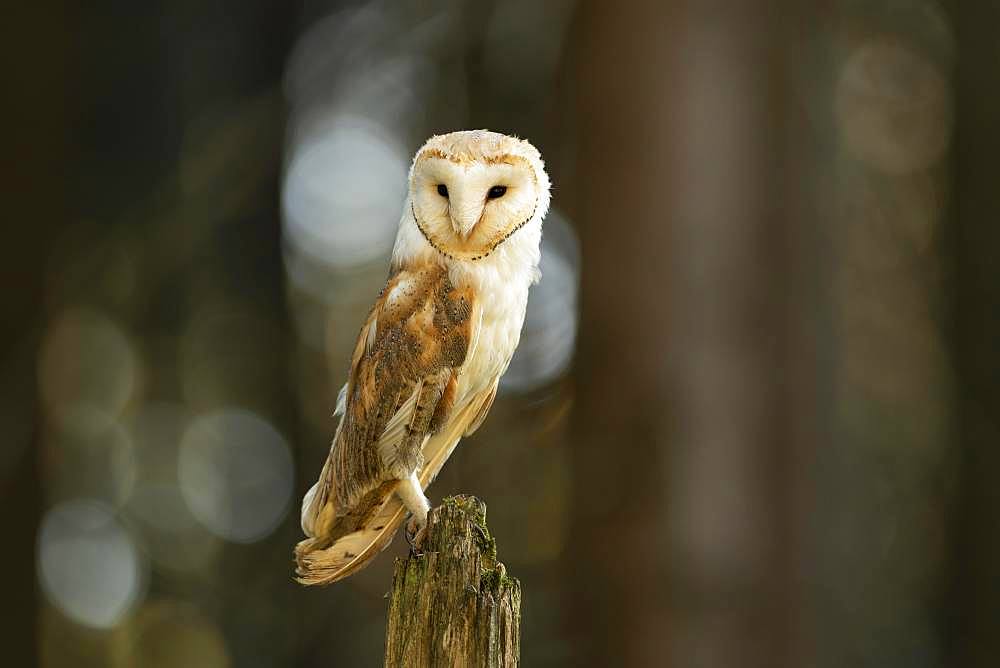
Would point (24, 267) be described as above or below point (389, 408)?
above

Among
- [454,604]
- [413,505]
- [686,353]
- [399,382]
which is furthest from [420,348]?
[686,353]

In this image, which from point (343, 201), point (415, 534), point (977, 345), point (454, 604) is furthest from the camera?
point (343, 201)

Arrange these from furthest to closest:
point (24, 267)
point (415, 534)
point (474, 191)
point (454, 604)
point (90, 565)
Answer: point (90, 565) → point (24, 267) → point (415, 534) → point (474, 191) → point (454, 604)

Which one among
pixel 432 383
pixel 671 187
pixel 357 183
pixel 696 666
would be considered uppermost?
pixel 357 183

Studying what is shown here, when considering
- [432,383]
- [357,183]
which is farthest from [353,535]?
[357,183]

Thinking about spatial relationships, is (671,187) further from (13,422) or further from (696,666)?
(13,422)

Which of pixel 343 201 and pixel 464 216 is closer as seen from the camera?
pixel 464 216

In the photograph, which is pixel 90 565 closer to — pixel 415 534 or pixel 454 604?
pixel 415 534

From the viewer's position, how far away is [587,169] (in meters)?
2.55

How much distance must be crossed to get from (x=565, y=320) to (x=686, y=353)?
54.5 inches

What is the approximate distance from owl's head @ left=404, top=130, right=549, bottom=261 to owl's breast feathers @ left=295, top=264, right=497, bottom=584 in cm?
11

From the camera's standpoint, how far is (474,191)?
5.44 ft

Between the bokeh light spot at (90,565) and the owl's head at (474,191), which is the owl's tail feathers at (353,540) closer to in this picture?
the owl's head at (474,191)

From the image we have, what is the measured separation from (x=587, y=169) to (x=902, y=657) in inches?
174
